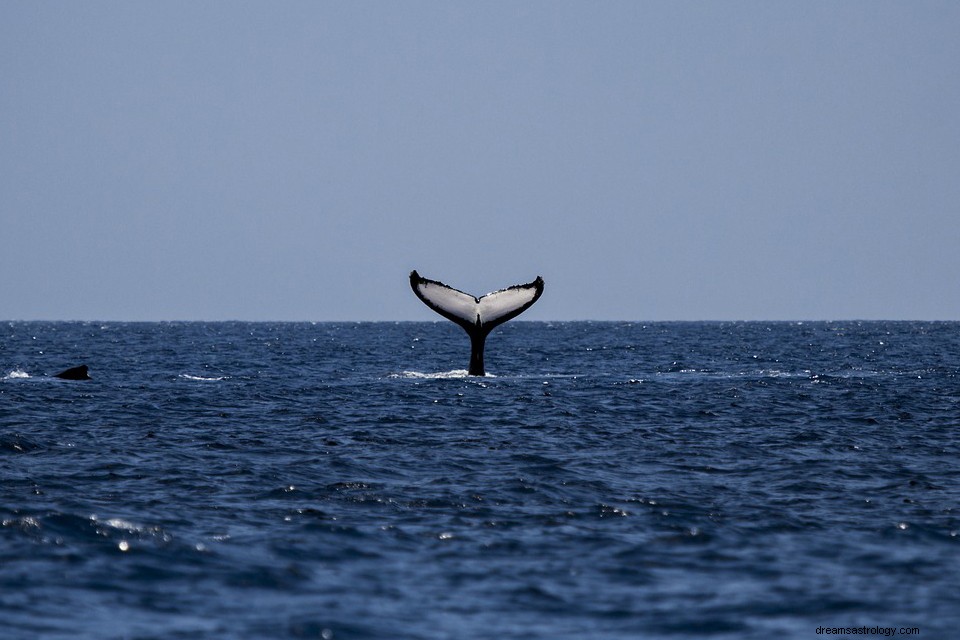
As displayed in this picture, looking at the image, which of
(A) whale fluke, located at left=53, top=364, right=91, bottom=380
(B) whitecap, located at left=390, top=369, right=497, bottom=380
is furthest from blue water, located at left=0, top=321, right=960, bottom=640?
(B) whitecap, located at left=390, top=369, right=497, bottom=380

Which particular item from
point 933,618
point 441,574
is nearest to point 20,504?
point 441,574

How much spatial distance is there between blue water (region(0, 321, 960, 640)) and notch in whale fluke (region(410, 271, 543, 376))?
11.1 ft

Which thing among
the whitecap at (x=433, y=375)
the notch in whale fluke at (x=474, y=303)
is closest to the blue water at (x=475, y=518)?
the notch in whale fluke at (x=474, y=303)

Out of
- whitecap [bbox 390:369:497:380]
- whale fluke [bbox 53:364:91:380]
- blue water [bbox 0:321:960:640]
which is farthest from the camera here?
whitecap [bbox 390:369:497:380]

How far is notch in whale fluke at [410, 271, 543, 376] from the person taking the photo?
2969cm

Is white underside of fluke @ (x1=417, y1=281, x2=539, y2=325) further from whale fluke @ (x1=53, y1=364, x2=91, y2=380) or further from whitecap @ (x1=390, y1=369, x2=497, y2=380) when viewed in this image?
whale fluke @ (x1=53, y1=364, x2=91, y2=380)

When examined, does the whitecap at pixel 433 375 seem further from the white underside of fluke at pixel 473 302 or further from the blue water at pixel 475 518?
the blue water at pixel 475 518

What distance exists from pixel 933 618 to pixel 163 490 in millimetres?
8663

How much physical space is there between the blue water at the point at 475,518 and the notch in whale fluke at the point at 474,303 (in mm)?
3371

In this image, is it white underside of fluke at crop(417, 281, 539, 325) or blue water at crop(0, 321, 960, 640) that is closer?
blue water at crop(0, 321, 960, 640)

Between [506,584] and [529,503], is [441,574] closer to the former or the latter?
[506,584]

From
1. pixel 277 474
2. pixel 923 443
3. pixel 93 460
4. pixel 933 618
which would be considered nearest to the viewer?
pixel 933 618

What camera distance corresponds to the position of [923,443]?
65.2ft

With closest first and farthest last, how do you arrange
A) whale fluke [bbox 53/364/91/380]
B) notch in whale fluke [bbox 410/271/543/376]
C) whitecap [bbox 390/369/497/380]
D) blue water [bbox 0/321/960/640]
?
1. blue water [bbox 0/321/960/640]
2. notch in whale fluke [bbox 410/271/543/376]
3. whale fluke [bbox 53/364/91/380]
4. whitecap [bbox 390/369/497/380]
